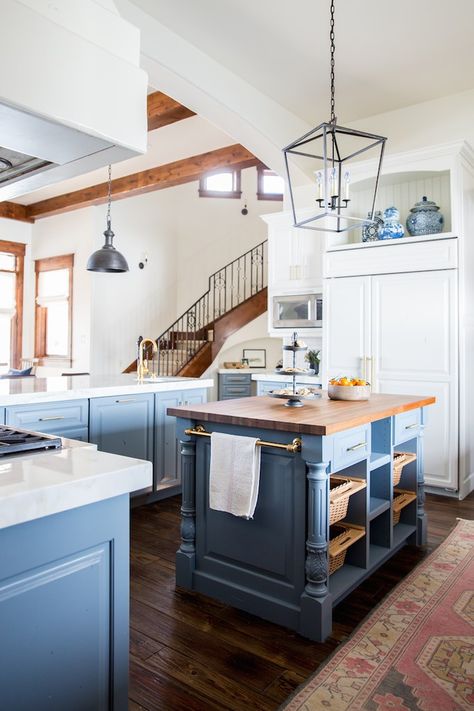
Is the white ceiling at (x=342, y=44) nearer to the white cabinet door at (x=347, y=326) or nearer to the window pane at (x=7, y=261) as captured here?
the white cabinet door at (x=347, y=326)

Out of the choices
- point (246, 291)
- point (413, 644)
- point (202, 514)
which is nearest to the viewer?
point (413, 644)

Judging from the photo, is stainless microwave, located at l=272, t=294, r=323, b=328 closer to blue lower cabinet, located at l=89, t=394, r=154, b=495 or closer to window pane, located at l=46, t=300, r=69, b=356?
blue lower cabinet, located at l=89, t=394, r=154, b=495

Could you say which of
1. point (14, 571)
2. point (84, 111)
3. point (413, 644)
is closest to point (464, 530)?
→ point (413, 644)

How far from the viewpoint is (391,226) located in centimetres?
466

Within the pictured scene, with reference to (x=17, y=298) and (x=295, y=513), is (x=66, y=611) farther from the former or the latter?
(x=17, y=298)

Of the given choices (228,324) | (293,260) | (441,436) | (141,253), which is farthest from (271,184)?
(441,436)

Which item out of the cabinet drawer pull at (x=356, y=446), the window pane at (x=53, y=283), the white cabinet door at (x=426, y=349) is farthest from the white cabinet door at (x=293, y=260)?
the window pane at (x=53, y=283)

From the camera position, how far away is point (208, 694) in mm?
1770

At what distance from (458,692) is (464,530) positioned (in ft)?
5.88

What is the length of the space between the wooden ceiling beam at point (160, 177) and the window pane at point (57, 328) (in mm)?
1551

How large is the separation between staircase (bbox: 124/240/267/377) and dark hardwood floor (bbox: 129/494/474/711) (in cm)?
506

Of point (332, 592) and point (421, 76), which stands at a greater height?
point (421, 76)

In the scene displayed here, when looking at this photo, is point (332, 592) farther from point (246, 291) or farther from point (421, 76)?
point (246, 291)

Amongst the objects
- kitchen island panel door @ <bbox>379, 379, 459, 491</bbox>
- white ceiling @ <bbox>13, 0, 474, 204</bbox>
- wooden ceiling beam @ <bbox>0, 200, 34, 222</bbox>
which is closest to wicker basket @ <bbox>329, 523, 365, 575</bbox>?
kitchen island panel door @ <bbox>379, 379, 459, 491</bbox>
